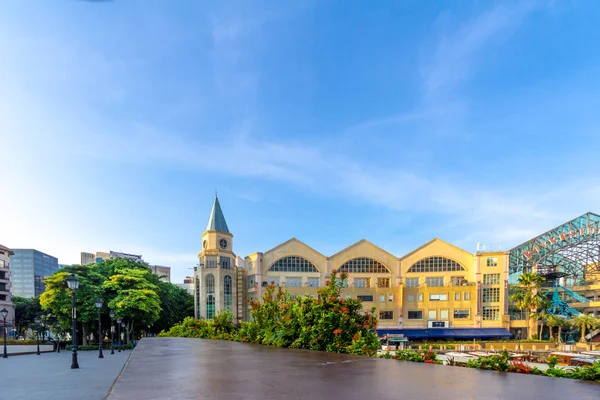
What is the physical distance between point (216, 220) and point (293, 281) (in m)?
13.7

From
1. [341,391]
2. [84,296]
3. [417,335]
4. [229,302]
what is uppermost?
[341,391]

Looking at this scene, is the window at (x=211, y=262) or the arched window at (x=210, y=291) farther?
the window at (x=211, y=262)

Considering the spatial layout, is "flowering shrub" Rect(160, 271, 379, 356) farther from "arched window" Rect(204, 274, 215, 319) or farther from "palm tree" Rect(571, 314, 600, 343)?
"palm tree" Rect(571, 314, 600, 343)

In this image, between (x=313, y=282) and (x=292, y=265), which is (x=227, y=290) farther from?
(x=313, y=282)

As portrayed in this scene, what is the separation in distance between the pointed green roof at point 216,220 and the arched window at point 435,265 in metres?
26.6

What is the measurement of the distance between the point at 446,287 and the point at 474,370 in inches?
1733

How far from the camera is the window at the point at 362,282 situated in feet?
160

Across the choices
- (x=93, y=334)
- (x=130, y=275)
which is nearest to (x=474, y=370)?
(x=130, y=275)

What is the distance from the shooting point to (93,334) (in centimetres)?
4019

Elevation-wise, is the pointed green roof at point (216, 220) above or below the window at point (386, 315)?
above

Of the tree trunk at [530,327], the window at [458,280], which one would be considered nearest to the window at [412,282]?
the window at [458,280]

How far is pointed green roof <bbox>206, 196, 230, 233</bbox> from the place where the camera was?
5000 cm

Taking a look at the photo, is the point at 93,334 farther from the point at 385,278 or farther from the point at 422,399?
the point at 422,399

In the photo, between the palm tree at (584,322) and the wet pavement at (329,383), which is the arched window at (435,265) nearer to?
the palm tree at (584,322)
